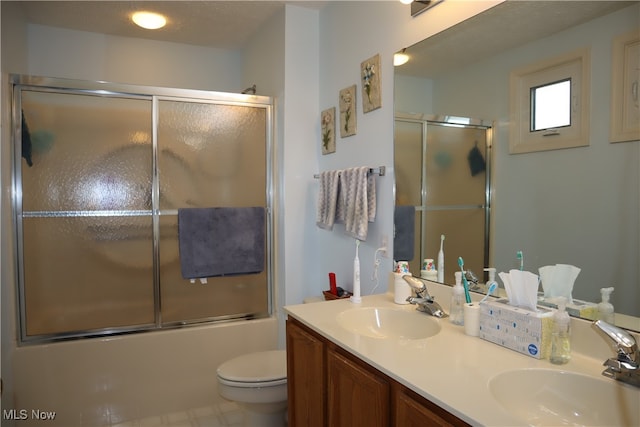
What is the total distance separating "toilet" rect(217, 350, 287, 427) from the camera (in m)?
1.88

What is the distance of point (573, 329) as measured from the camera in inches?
45.6

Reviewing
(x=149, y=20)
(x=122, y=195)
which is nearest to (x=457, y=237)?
(x=122, y=195)

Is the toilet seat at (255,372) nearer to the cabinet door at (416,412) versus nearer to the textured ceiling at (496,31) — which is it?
the cabinet door at (416,412)

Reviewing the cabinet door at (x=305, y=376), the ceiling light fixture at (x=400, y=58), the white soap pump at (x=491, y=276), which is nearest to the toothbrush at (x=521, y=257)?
the white soap pump at (x=491, y=276)

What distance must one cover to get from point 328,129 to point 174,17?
1.29 metres

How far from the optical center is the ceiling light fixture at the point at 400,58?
1.82m

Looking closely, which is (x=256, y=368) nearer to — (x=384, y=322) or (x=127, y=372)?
(x=384, y=322)

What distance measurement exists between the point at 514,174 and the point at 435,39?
0.68 metres

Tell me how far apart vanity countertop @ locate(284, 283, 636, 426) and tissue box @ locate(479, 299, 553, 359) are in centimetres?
2

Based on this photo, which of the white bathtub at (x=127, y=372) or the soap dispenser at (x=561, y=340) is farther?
the white bathtub at (x=127, y=372)

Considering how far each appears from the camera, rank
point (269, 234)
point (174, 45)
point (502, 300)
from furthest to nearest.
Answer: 1. point (174, 45)
2. point (269, 234)
3. point (502, 300)

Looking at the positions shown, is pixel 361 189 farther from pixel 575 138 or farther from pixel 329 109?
pixel 575 138

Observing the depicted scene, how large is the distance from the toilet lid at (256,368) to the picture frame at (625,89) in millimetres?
1605

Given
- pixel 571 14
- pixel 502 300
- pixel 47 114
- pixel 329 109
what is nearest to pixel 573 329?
pixel 502 300
